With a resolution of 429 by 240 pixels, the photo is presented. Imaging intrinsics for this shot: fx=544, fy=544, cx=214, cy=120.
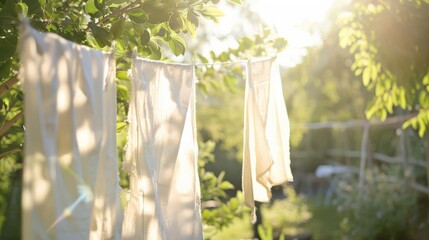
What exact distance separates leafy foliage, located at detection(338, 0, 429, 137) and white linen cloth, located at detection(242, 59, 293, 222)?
1530mm

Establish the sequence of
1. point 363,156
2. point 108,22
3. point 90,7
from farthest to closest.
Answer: point 363,156, point 108,22, point 90,7

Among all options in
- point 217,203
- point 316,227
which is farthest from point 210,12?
point 316,227

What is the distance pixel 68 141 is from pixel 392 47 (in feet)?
8.82

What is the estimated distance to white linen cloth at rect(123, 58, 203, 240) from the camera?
1963mm

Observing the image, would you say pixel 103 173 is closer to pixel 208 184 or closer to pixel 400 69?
pixel 208 184

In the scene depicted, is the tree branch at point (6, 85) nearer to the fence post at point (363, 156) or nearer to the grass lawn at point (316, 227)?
the grass lawn at point (316, 227)

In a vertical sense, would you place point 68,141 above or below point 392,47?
below

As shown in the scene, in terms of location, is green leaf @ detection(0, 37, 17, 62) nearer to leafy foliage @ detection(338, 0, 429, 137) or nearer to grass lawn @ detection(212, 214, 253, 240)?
leafy foliage @ detection(338, 0, 429, 137)

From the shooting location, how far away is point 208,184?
11.1 feet

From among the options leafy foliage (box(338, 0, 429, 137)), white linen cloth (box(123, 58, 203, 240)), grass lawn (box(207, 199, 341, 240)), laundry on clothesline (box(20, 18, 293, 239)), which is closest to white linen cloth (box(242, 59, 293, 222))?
laundry on clothesline (box(20, 18, 293, 239))

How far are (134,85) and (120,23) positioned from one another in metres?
0.23

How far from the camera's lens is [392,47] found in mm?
3697

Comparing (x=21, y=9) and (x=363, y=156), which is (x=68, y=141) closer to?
(x=21, y=9)

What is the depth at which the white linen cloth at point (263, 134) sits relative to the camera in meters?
2.31
